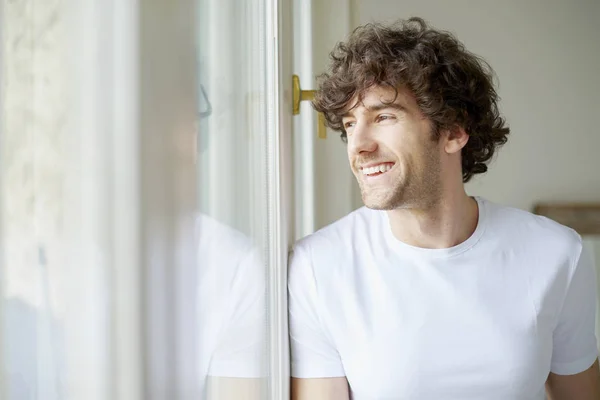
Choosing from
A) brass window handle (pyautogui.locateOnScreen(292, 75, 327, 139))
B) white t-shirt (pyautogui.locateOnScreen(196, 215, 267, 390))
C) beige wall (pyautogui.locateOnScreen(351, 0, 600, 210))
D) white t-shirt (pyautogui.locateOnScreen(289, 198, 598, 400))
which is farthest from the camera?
beige wall (pyautogui.locateOnScreen(351, 0, 600, 210))

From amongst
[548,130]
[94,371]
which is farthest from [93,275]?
[548,130]

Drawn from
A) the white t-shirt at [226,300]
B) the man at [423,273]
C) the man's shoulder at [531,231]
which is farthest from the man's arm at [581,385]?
the white t-shirt at [226,300]

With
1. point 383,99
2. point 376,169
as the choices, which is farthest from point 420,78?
point 376,169

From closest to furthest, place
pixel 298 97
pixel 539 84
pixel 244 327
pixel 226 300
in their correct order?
pixel 226 300
pixel 244 327
pixel 298 97
pixel 539 84

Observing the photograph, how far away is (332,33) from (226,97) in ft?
3.92

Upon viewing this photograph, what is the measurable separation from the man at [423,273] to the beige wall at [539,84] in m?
0.85

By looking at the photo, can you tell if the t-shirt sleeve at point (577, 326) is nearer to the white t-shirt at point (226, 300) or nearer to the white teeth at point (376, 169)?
the white teeth at point (376, 169)

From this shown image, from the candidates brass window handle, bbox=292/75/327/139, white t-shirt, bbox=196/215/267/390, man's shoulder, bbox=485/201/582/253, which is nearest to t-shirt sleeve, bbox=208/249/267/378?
white t-shirt, bbox=196/215/267/390

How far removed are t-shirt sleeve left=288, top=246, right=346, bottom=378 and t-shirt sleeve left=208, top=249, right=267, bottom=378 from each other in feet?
0.71

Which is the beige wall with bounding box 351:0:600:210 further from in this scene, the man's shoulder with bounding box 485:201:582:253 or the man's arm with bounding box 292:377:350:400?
the man's arm with bounding box 292:377:350:400

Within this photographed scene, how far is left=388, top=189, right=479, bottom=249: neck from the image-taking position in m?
1.06

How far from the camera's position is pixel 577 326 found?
107 cm

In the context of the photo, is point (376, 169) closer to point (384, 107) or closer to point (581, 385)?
point (384, 107)

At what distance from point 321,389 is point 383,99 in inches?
20.6
